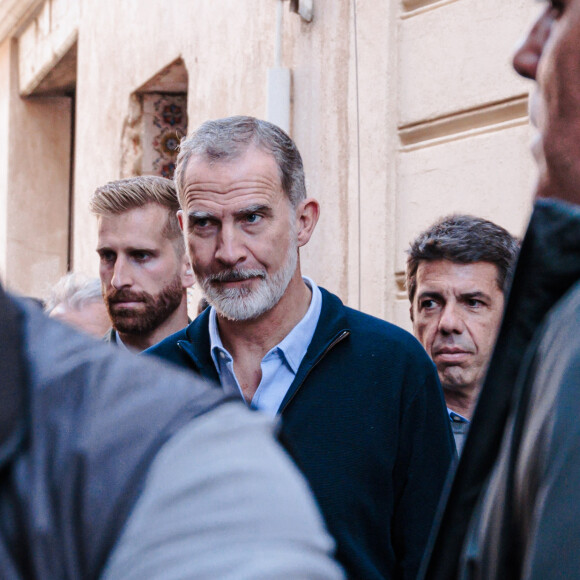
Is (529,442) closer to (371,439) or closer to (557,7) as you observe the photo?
(557,7)

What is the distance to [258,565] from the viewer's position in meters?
0.73

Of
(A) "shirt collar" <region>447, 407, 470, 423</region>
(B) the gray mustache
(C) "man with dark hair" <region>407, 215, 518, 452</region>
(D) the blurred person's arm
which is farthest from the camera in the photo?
(C) "man with dark hair" <region>407, 215, 518, 452</region>

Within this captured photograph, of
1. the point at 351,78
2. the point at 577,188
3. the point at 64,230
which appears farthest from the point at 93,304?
the point at 64,230

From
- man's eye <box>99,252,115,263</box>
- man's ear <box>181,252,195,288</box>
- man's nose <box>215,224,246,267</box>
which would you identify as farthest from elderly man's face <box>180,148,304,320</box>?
man's eye <box>99,252,115,263</box>

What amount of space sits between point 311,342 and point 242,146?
0.71 m

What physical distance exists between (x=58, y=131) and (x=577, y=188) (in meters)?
12.0

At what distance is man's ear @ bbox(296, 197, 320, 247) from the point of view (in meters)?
3.12

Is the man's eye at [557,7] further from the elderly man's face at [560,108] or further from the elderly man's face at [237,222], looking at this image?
the elderly man's face at [237,222]

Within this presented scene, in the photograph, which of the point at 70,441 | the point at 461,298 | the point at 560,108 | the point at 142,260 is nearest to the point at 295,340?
the point at 461,298

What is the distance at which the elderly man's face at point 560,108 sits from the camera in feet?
4.08

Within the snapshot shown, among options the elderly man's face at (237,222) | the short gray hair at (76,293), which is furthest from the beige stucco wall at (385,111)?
the elderly man's face at (237,222)

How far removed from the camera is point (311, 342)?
8.59 ft

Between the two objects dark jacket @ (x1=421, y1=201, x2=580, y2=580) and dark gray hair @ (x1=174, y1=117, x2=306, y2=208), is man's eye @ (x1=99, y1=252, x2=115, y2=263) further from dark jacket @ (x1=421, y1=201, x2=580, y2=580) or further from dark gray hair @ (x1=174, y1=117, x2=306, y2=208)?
dark jacket @ (x1=421, y1=201, x2=580, y2=580)

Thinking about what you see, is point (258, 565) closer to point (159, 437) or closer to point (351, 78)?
point (159, 437)
